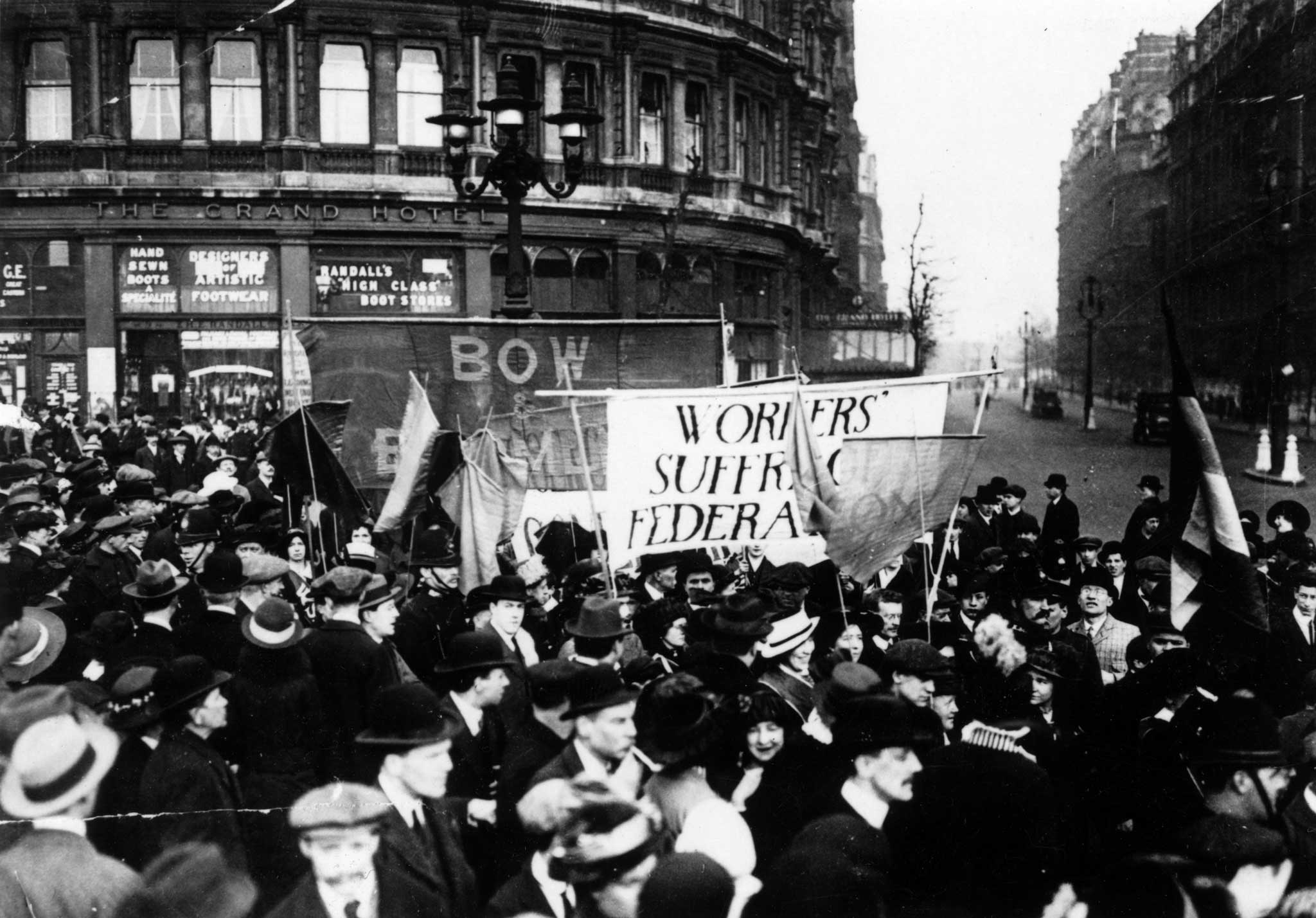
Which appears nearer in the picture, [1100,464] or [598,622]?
[598,622]

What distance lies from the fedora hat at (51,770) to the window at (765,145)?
24.5 m

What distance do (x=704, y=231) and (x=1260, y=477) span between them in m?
12.5

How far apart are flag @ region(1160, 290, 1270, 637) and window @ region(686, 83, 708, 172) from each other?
2137cm

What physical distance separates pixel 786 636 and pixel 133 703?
2989mm

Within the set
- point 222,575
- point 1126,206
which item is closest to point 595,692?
point 222,575

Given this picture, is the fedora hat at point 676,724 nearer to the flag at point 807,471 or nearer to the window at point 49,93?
the flag at point 807,471

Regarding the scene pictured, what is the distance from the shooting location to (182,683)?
4.42 metres

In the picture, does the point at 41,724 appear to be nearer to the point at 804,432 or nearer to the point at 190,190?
the point at 804,432

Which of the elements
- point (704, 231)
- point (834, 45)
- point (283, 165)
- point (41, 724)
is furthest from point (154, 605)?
point (834, 45)

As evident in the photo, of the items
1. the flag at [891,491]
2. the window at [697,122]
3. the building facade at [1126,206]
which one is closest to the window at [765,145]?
the window at [697,122]

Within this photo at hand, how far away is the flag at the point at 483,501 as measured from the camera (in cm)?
824

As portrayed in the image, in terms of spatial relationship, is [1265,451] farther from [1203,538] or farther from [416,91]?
[416,91]

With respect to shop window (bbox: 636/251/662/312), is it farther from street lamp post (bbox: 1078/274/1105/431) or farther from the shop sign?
street lamp post (bbox: 1078/274/1105/431)

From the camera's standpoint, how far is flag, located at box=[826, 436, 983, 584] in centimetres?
734
